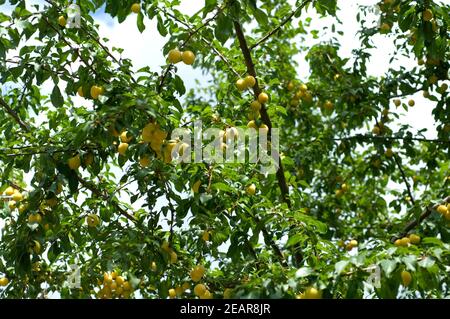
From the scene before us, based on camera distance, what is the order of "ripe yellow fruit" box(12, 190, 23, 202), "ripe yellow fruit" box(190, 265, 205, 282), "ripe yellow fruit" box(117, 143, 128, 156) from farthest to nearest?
"ripe yellow fruit" box(12, 190, 23, 202) → "ripe yellow fruit" box(117, 143, 128, 156) → "ripe yellow fruit" box(190, 265, 205, 282)

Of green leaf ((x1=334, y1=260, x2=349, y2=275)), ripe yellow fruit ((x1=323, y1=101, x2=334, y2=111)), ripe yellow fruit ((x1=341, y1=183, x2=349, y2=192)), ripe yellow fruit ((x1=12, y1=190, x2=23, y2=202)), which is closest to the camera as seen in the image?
green leaf ((x1=334, y1=260, x2=349, y2=275))

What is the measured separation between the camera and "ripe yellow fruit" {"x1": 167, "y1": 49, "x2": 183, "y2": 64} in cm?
281

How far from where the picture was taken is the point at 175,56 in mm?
2809

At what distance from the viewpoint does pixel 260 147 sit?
10.4 ft

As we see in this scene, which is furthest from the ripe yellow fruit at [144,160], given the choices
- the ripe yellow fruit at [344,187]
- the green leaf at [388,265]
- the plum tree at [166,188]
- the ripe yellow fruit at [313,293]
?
the ripe yellow fruit at [344,187]

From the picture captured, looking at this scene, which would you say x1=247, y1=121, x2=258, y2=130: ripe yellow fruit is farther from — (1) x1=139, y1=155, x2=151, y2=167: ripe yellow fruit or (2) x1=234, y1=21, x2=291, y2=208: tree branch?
(1) x1=139, y1=155, x2=151, y2=167: ripe yellow fruit

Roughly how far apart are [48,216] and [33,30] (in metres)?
0.88

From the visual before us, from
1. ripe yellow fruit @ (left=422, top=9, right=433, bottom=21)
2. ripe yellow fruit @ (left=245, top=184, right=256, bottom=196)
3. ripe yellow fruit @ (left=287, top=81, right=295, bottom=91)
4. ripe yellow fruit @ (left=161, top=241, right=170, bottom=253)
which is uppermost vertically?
ripe yellow fruit @ (left=287, top=81, right=295, bottom=91)

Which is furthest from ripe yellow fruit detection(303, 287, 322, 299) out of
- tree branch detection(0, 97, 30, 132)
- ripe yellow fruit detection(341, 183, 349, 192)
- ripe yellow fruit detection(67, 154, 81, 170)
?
ripe yellow fruit detection(341, 183, 349, 192)

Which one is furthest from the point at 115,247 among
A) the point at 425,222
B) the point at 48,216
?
the point at 425,222

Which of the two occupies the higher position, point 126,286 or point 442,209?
point 442,209

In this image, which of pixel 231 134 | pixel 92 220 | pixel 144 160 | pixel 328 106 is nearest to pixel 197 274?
pixel 144 160

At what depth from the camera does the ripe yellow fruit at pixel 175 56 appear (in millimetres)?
2809

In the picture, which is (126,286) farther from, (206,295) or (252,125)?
(252,125)
